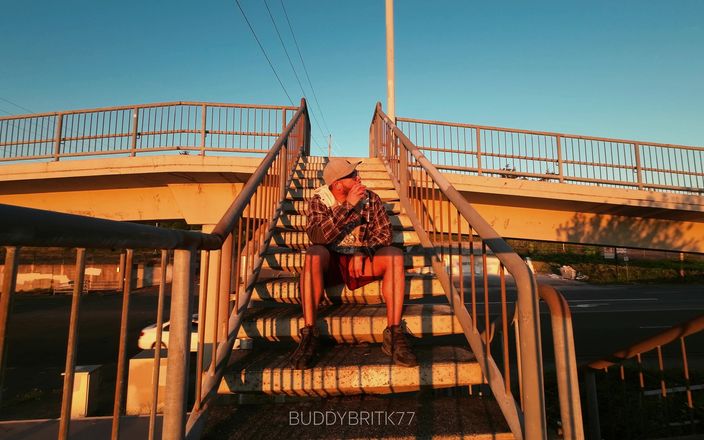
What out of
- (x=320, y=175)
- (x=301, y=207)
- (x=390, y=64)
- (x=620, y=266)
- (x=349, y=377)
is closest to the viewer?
(x=349, y=377)

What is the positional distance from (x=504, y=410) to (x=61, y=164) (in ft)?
26.8

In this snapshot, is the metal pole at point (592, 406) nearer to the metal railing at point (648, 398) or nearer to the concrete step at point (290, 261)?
the metal railing at point (648, 398)

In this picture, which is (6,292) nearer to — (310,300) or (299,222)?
(310,300)

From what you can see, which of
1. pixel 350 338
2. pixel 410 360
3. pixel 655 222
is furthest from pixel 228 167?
pixel 655 222

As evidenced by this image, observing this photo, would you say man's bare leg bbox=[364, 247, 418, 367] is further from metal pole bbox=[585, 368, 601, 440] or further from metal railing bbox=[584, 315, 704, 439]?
metal pole bbox=[585, 368, 601, 440]

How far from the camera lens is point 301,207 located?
14.8ft

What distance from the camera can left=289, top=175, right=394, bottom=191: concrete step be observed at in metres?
5.13

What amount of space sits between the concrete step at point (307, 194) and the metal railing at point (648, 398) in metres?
2.87

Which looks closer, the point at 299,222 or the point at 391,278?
the point at 391,278

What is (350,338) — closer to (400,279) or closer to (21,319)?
(400,279)

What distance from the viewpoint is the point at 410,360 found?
2.15 m

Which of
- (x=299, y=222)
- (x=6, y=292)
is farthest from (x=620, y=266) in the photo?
(x=6, y=292)

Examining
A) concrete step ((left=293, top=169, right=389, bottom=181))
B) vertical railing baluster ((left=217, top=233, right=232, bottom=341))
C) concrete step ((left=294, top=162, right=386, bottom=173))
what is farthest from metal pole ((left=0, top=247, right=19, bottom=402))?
concrete step ((left=294, top=162, right=386, bottom=173))

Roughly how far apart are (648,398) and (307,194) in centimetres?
529
